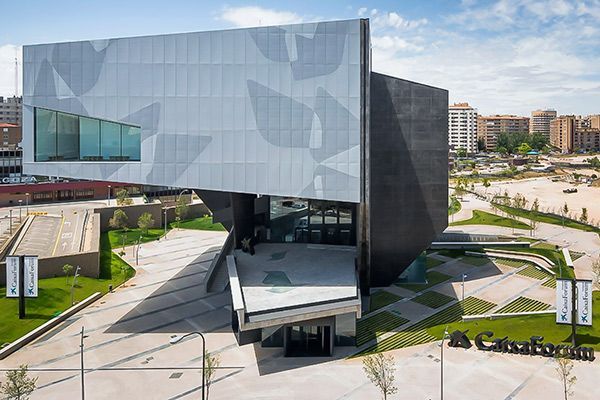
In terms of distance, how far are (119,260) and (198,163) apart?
83.4 ft

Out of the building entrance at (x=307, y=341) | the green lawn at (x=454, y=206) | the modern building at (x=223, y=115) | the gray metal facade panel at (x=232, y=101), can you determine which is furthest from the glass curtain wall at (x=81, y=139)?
the green lawn at (x=454, y=206)

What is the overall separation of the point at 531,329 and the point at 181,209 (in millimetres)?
57303

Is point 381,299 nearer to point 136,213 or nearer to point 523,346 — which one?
point 523,346

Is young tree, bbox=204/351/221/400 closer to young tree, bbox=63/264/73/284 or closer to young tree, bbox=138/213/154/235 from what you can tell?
young tree, bbox=63/264/73/284

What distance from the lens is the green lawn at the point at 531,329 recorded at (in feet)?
101

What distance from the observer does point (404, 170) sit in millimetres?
39438

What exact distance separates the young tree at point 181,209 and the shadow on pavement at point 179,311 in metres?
31.5

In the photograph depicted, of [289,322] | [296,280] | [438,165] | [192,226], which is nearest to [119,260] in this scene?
[192,226]

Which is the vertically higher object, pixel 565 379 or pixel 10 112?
pixel 10 112

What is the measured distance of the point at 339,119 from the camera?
1305 inches

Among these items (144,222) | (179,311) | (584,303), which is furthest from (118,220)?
(584,303)

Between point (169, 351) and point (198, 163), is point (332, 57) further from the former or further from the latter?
point (169, 351)

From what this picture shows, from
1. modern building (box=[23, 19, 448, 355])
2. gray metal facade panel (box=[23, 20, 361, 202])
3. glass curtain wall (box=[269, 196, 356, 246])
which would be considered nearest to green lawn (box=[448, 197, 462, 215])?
glass curtain wall (box=[269, 196, 356, 246])

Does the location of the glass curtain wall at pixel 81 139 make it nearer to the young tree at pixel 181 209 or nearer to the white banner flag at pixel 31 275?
the white banner flag at pixel 31 275
